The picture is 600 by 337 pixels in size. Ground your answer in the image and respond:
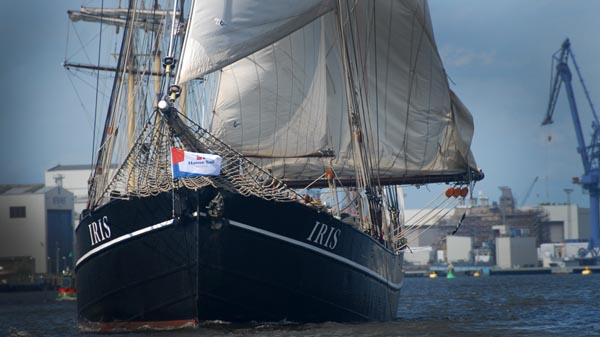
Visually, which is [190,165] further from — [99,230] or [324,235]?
[324,235]

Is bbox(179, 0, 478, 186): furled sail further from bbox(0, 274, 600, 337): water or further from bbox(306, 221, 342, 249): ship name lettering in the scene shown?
bbox(306, 221, 342, 249): ship name lettering

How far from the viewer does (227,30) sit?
30453 mm

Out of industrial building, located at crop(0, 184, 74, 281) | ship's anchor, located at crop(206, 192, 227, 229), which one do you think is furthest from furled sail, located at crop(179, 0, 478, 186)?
industrial building, located at crop(0, 184, 74, 281)

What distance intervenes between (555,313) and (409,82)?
10.6 m

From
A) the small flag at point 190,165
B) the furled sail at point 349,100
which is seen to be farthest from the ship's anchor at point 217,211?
the furled sail at point 349,100

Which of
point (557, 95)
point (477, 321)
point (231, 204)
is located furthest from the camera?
point (557, 95)

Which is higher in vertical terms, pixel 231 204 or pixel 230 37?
pixel 230 37

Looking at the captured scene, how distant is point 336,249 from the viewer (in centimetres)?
3269

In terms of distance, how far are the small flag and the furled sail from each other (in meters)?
6.37

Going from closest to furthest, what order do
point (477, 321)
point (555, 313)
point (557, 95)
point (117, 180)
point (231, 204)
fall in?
point (231, 204) < point (117, 180) < point (477, 321) < point (555, 313) < point (557, 95)

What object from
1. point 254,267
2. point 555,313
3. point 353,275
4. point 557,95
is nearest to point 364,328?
point 353,275

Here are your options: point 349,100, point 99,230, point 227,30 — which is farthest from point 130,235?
point 349,100

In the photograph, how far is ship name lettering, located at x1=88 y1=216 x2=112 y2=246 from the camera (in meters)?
32.2

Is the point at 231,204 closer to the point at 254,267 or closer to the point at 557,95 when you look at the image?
the point at 254,267
